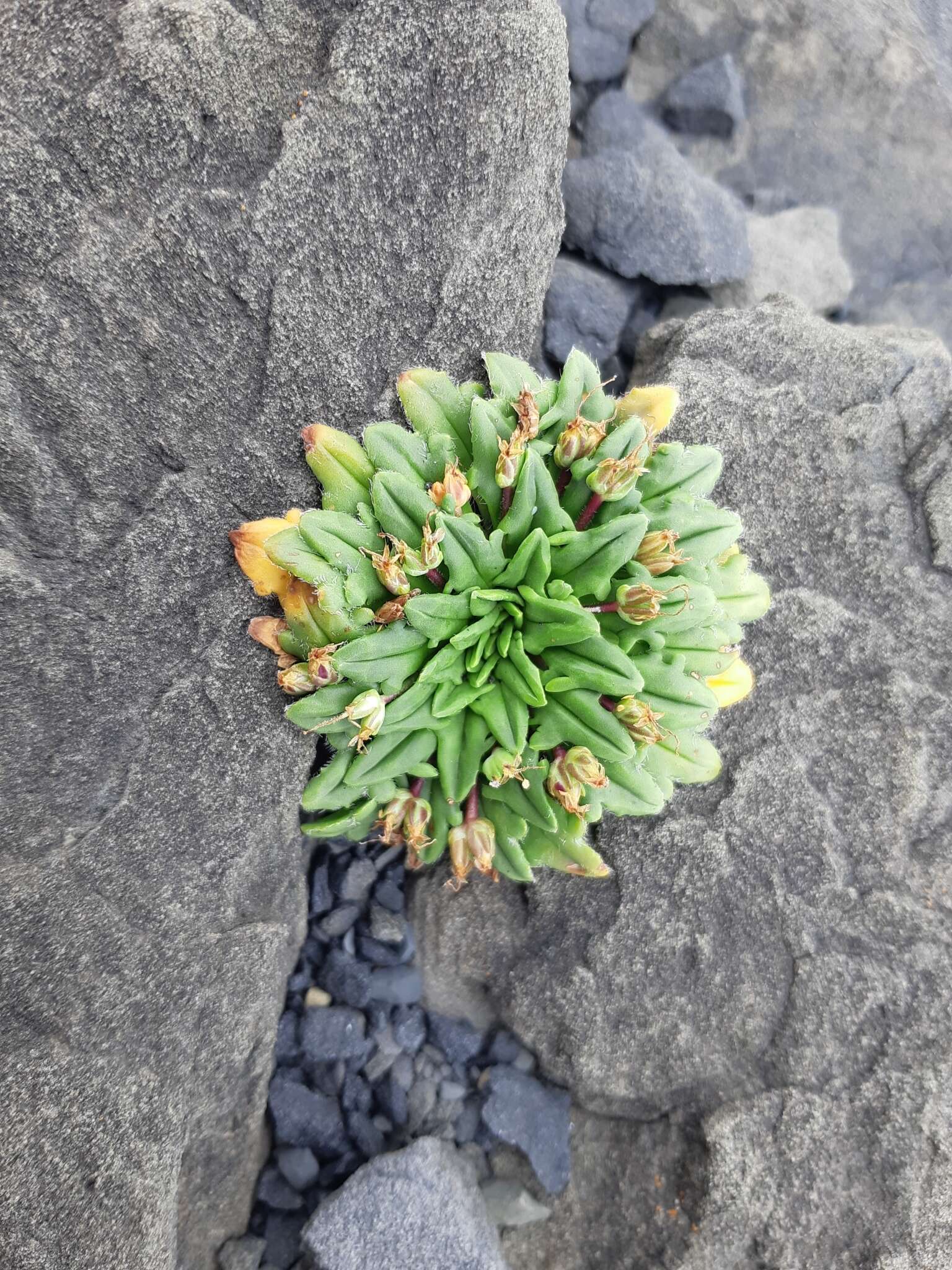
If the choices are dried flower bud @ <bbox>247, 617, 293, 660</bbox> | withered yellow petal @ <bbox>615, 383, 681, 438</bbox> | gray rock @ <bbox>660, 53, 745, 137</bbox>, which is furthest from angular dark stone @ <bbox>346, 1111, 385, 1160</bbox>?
gray rock @ <bbox>660, 53, 745, 137</bbox>

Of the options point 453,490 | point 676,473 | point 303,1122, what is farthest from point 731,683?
point 303,1122

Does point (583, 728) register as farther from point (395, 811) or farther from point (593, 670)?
point (395, 811)

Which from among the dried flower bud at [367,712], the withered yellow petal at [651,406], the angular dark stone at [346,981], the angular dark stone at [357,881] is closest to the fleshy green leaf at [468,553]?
the dried flower bud at [367,712]

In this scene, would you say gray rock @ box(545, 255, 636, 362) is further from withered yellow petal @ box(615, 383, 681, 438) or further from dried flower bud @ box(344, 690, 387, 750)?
dried flower bud @ box(344, 690, 387, 750)

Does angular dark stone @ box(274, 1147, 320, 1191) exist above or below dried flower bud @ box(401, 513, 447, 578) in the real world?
below

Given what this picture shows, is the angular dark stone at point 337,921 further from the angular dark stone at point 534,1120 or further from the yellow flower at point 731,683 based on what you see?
the yellow flower at point 731,683

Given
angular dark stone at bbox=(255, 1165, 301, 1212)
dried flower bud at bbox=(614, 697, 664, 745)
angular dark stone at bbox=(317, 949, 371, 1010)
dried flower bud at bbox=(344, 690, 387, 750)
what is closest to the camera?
dried flower bud at bbox=(344, 690, 387, 750)
